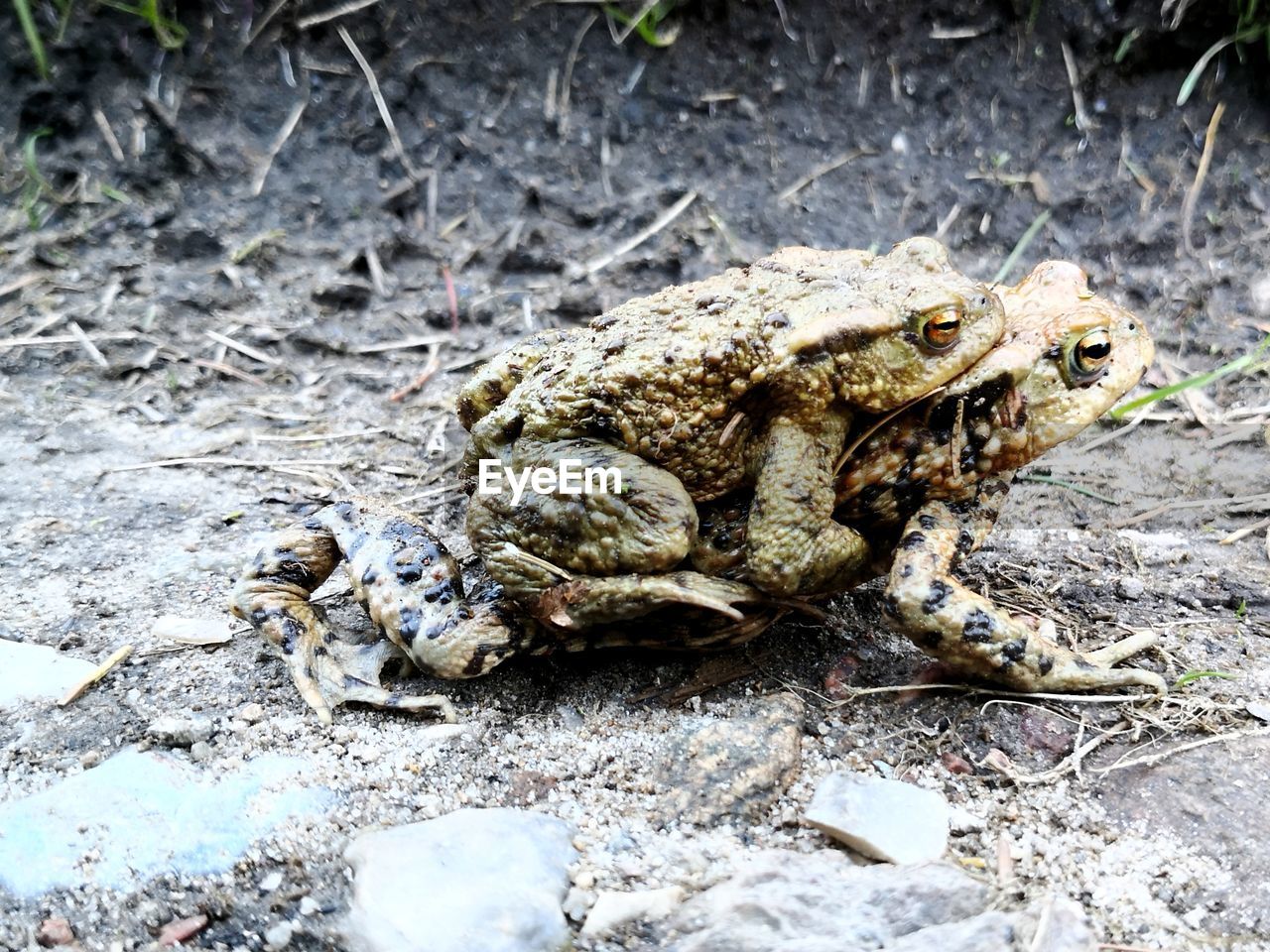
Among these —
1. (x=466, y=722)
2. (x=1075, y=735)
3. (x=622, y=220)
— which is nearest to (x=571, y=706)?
(x=466, y=722)

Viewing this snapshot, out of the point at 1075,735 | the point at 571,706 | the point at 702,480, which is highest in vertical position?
the point at 702,480

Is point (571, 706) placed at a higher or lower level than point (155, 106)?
lower

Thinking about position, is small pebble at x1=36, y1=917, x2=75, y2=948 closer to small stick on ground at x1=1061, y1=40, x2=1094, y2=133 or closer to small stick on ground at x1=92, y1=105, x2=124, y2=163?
small stick on ground at x1=92, y1=105, x2=124, y2=163

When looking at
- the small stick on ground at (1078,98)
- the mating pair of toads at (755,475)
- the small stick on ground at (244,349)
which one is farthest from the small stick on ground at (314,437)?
the small stick on ground at (1078,98)

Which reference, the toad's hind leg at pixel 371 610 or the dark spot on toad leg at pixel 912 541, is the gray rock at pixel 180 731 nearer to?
the toad's hind leg at pixel 371 610

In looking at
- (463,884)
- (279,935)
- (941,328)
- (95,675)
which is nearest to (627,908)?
(463,884)

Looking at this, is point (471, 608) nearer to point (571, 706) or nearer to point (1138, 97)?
point (571, 706)
